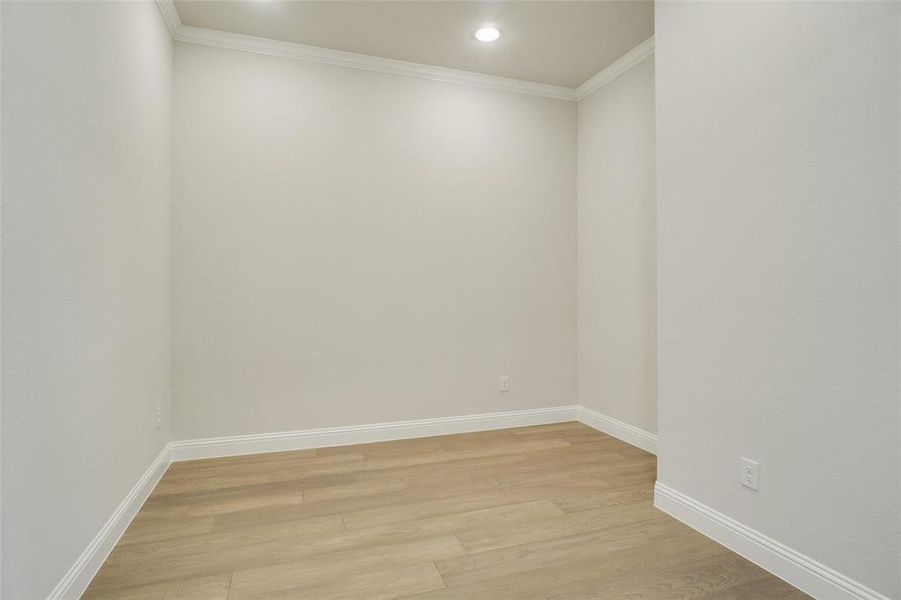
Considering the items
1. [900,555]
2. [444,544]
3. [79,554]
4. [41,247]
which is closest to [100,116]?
[41,247]

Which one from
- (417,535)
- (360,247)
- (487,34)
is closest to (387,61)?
(487,34)

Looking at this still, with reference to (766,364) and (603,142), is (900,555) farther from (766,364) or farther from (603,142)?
(603,142)

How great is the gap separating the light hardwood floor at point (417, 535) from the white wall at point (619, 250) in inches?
25.0

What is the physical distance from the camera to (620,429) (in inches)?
146

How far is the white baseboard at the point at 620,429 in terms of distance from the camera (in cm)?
341

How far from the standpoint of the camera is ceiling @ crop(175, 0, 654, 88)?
2.97 m

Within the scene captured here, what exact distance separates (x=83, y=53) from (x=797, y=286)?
2.73 metres

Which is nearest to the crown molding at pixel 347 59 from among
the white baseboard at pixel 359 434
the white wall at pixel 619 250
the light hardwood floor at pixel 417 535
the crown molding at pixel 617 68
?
the crown molding at pixel 617 68

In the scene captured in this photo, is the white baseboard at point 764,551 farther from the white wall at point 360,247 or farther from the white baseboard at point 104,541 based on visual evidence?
the white baseboard at point 104,541

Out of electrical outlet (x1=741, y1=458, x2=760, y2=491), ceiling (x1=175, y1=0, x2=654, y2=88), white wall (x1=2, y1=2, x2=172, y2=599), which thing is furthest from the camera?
ceiling (x1=175, y1=0, x2=654, y2=88)

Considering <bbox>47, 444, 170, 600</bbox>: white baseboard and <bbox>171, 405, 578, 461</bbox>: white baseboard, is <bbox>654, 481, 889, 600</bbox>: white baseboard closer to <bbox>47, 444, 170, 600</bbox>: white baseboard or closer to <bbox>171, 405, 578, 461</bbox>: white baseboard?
<bbox>171, 405, 578, 461</bbox>: white baseboard

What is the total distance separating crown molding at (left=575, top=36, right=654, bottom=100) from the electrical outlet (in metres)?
2.67

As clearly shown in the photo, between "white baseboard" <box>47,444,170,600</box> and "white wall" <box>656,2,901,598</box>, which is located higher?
"white wall" <box>656,2,901,598</box>

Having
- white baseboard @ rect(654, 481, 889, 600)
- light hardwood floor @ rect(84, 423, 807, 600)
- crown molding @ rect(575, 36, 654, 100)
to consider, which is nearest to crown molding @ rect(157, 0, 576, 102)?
crown molding @ rect(575, 36, 654, 100)
